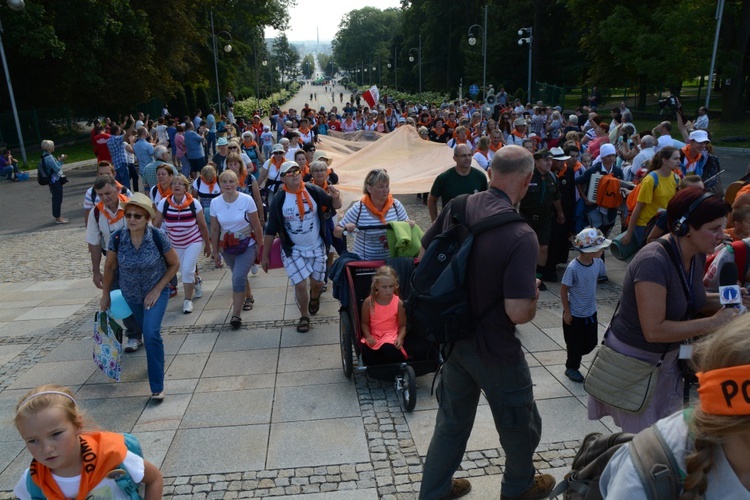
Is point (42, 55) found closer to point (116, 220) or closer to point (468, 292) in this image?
point (116, 220)

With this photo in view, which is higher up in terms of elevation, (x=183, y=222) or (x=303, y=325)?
→ (x=183, y=222)

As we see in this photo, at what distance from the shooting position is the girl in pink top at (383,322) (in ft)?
17.6

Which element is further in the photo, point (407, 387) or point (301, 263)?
point (301, 263)

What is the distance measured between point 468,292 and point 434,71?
232ft

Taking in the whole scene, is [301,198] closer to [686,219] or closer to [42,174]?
[686,219]

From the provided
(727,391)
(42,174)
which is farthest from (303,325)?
(42,174)

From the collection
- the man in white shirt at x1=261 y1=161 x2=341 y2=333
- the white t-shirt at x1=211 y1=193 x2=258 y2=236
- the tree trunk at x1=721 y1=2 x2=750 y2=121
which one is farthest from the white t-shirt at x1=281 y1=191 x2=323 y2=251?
the tree trunk at x1=721 y1=2 x2=750 y2=121

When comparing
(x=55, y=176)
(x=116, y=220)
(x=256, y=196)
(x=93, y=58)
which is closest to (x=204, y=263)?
(x=256, y=196)

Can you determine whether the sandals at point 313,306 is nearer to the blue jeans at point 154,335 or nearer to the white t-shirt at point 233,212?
the white t-shirt at point 233,212

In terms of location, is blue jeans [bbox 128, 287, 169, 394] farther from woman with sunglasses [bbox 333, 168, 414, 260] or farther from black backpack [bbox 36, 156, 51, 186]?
black backpack [bbox 36, 156, 51, 186]

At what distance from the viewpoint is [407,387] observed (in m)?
5.09

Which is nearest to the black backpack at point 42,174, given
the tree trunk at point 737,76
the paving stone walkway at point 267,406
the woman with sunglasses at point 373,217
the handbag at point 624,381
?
the paving stone walkway at point 267,406

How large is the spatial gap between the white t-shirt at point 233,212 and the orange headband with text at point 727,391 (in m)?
6.12

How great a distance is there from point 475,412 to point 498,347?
510mm
